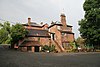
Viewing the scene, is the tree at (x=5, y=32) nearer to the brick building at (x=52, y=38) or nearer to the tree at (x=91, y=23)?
the brick building at (x=52, y=38)

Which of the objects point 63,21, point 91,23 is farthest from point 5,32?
point 91,23

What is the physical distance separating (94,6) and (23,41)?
2583 cm

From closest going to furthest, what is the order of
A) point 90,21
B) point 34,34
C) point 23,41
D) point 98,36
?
point 98,36, point 90,21, point 23,41, point 34,34

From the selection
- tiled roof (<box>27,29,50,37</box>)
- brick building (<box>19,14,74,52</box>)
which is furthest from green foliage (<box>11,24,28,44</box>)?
tiled roof (<box>27,29,50,37</box>)

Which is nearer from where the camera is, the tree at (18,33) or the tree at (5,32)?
the tree at (18,33)

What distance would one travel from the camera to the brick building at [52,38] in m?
48.5

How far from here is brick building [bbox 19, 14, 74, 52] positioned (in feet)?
159

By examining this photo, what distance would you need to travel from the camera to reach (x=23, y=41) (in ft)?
161

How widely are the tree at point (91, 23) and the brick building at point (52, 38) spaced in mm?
8650

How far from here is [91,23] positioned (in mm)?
42438

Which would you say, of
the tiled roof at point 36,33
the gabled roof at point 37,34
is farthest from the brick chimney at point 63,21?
A: the tiled roof at point 36,33

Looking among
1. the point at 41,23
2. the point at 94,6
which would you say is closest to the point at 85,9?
the point at 94,6

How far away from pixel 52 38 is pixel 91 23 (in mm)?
16891

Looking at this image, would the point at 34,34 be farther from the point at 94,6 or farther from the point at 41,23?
the point at 41,23
